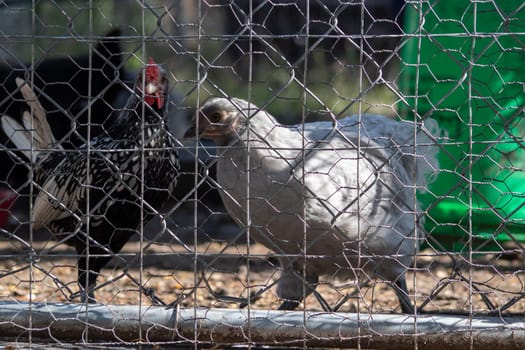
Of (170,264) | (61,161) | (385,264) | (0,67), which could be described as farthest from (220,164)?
(0,67)

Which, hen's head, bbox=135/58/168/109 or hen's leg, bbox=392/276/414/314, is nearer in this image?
hen's leg, bbox=392/276/414/314

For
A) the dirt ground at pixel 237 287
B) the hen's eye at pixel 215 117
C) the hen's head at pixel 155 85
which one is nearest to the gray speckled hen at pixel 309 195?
the hen's eye at pixel 215 117

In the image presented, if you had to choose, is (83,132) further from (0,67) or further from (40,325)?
(40,325)

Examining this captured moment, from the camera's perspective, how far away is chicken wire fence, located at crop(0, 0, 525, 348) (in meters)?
2.01

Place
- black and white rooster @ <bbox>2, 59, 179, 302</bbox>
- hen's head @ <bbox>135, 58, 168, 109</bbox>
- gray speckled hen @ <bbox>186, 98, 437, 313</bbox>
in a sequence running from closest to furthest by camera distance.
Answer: gray speckled hen @ <bbox>186, 98, 437, 313</bbox>
black and white rooster @ <bbox>2, 59, 179, 302</bbox>
hen's head @ <bbox>135, 58, 168, 109</bbox>

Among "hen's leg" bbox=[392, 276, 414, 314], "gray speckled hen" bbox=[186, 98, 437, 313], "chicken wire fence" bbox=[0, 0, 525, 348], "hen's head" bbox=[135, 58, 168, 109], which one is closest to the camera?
"chicken wire fence" bbox=[0, 0, 525, 348]

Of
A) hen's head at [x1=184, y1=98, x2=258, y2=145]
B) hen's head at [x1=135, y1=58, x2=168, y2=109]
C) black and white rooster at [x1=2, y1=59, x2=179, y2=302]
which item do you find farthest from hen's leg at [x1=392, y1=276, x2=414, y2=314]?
hen's head at [x1=135, y1=58, x2=168, y2=109]

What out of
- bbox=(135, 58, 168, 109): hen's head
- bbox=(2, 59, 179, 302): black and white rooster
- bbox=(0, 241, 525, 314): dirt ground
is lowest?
bbox=(0, 241, 525, 314): dirt ground

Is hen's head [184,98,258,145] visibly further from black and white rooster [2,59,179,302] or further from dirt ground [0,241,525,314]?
dirt ground [0,241,525,314]

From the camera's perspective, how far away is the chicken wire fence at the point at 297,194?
2012 mm

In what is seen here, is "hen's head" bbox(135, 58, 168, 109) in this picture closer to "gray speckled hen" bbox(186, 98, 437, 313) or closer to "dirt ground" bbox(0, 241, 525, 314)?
"gray speckled hen" bbox(186, 98, 437, 313)

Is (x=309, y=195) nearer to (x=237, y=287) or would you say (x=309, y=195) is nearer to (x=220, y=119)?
(x=220, y=119)

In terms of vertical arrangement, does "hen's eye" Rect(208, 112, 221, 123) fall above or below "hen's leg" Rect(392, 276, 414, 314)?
above

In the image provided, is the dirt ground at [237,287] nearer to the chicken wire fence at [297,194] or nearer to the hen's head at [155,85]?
the chicken wire fence at [297,194]
